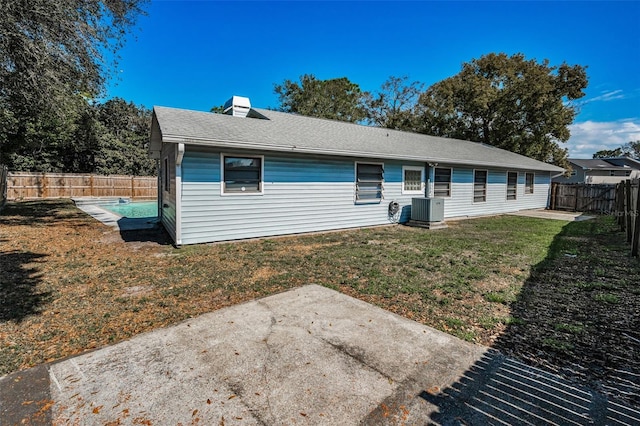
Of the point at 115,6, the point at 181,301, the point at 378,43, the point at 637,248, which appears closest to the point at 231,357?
the point at 181,301

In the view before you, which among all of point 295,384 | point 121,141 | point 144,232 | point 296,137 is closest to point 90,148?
point 121,141

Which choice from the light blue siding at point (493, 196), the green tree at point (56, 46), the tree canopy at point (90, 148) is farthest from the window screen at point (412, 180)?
the tree canopy at point (90, 148)

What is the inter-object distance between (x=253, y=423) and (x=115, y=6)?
40.7ft

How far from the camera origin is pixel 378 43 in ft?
55.4

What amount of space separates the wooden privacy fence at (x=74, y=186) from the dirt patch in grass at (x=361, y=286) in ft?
50.5

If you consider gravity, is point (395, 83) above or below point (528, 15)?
above

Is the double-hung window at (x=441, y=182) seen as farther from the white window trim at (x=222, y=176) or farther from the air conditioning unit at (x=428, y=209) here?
the white window trim at (x=222, y=176)

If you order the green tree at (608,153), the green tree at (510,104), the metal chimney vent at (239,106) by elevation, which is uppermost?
the green tree at (608,153)

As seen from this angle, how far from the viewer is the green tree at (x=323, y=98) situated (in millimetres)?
29406

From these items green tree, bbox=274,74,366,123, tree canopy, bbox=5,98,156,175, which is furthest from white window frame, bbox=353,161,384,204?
green tree, bbox=274,74,366,123

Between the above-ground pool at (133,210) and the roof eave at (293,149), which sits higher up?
the roof eave at (293,149)

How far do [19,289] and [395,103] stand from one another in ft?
95.0

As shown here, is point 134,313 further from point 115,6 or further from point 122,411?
point 115,6

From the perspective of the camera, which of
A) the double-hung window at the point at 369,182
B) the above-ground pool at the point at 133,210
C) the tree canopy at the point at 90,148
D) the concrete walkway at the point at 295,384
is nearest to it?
the concrete walkway at the point at 295,384
